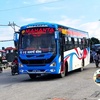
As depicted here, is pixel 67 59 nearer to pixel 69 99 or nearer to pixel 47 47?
pixel 47 47

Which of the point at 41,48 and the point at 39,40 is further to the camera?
the point at 39,40

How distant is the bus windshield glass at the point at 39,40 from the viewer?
62.7ft

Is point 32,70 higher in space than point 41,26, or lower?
lower

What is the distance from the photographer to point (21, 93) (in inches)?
539

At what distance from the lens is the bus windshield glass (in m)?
19.1

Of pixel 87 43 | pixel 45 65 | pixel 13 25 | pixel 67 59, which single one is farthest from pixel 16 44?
pixel 13 25

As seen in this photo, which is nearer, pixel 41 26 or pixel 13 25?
pixel 41 26

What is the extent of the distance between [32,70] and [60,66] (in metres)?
1.70

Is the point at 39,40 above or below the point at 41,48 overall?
above

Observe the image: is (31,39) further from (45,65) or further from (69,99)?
(69,99)

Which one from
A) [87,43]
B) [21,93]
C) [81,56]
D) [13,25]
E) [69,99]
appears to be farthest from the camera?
[13,25]

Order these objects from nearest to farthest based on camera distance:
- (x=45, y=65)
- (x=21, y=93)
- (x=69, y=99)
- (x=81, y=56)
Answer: (x=69, y=99)
(x=21, y=93)
(x=45, y=65)
(x=81, y=56)

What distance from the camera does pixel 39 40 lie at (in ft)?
63.2

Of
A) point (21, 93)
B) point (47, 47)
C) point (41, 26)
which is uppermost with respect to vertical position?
point (41, 26)
